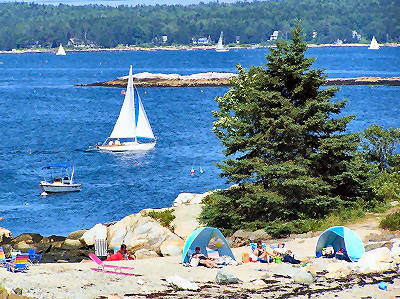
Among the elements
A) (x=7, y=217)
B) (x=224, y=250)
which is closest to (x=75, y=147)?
(x=7, y=217)

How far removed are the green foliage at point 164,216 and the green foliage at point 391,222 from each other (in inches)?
347

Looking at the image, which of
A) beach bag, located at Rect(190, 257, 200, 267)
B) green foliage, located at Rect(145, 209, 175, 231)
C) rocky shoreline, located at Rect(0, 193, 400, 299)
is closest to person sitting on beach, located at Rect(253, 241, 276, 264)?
rocky shoreline, located at Rect(0, 193, 400, 299)

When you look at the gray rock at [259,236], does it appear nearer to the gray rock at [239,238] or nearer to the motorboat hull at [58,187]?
the gray rock at [239,238]

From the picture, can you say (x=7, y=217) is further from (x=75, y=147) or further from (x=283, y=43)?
(x=75, y=147)

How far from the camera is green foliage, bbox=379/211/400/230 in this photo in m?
28.7

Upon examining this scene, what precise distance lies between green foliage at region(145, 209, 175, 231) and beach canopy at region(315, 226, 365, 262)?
913 centimetres

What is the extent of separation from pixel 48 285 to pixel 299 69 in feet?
47.4

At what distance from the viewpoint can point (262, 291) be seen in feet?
73.3

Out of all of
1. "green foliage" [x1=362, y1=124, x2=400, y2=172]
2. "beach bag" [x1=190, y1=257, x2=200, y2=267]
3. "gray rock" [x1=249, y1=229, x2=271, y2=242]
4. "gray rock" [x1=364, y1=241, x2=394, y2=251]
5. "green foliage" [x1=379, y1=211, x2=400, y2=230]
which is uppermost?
"green foliage" [x1=362, y1=124, x2=400, y2=172]

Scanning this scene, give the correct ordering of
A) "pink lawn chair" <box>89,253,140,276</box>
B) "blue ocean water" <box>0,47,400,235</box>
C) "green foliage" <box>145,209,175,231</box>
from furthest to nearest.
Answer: "blue ocean water" <box>0,47,400,235</box>, "green foliage" <box>145,209,175,231</box>, "pink lawn chair" <box>89,253,140,276</box>

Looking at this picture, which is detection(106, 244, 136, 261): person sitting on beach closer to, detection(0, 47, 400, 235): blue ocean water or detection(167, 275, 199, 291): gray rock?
detection(167, 275, 199, 291): gray rock

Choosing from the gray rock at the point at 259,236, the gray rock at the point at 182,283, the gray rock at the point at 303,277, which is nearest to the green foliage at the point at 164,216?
the gray rock at the point at 259,236

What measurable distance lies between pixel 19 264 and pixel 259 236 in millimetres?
9919

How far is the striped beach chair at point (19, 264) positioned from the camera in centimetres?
2345
